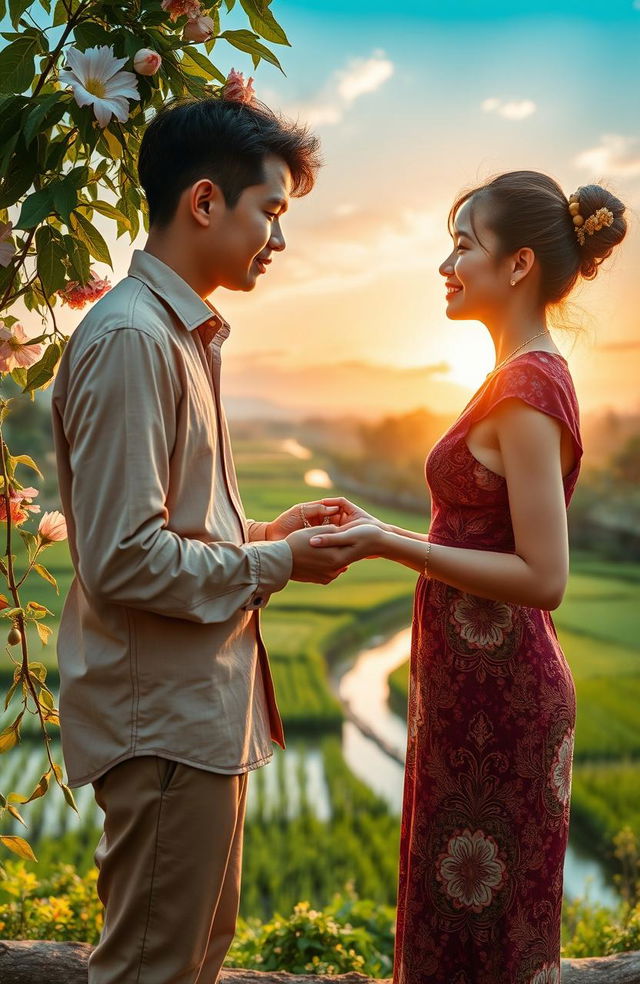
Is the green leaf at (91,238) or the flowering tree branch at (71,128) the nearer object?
the flowering tree branch at (71,128)

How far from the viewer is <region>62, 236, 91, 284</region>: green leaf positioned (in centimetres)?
145

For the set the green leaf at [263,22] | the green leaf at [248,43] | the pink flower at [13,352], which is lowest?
the pink flower at [13,352]

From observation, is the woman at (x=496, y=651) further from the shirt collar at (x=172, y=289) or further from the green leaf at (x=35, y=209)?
the green leaf at (x=35, y=209)

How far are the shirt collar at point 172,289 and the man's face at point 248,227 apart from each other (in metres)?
0.07

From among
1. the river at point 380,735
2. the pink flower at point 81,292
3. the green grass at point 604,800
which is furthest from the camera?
the green grass at point 604,800

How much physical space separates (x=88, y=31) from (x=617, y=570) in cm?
674

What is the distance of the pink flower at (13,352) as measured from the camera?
5.28 ft

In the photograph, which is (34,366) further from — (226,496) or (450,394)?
(450,394)

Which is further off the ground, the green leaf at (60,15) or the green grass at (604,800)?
the green leaf at (60,15)

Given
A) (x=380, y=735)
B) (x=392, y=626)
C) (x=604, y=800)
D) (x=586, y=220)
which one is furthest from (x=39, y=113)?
(x=392, y=626)

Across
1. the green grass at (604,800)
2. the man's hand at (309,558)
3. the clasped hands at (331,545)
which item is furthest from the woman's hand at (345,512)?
the green grass at (604,800)

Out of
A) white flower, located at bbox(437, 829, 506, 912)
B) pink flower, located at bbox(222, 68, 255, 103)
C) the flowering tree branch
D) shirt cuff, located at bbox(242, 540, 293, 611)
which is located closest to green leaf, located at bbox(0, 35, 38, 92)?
the flowering tree branch

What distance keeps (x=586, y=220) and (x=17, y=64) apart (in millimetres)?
926

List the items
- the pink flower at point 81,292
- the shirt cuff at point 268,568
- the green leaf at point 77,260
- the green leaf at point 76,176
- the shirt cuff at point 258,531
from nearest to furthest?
1. the shirt cuff at point 268,568
2. the green leaf at point 76,176
3. the green leaf at point 77,260
4. the pink flower at point 81,292
5. the shirt cuff at point 258,531
